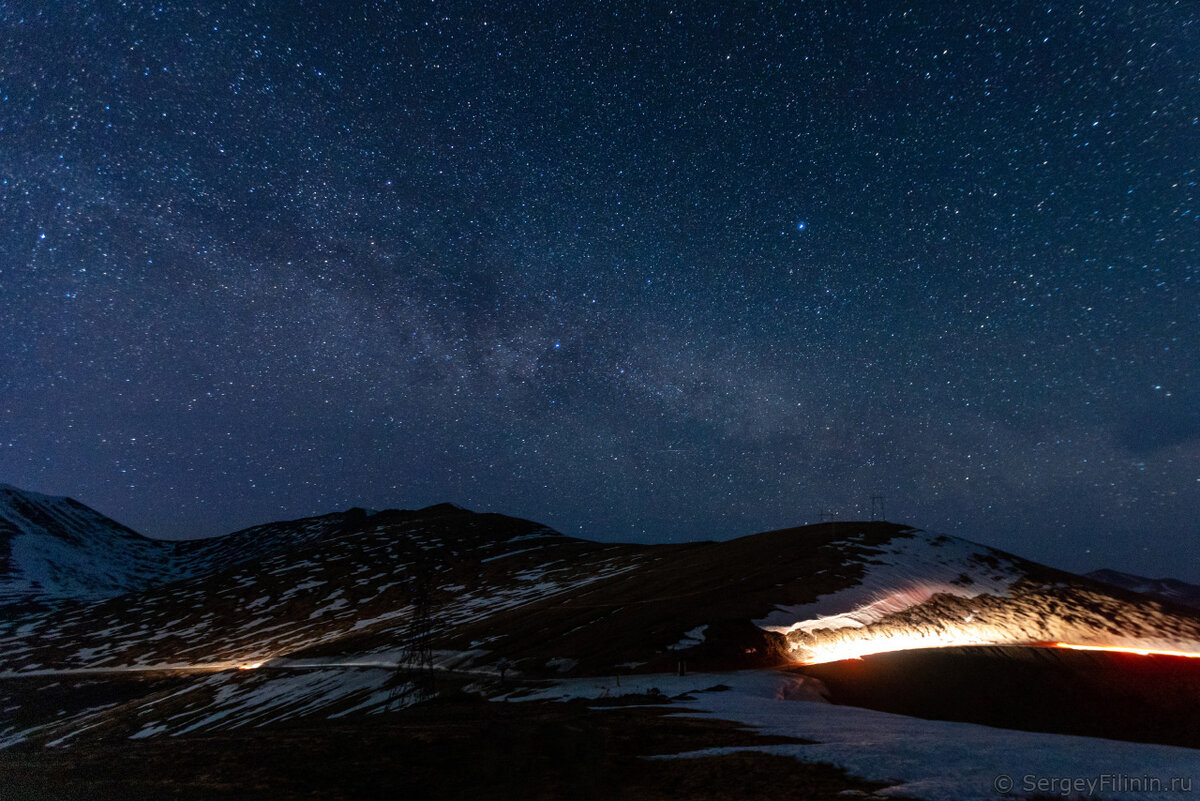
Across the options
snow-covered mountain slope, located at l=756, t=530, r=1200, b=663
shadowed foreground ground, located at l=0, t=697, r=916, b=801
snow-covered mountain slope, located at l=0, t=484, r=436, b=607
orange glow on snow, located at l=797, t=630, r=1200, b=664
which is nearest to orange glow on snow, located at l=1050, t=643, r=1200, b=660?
orange glow on snow, located at l=797, t=630, r=1200, b=664

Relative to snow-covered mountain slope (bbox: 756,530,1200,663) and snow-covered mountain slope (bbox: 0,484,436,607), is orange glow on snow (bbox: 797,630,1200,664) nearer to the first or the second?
snow-covered mountain slope (bbox: 756,530,1200,663)

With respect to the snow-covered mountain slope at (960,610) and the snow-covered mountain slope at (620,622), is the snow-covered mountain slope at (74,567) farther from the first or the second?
the snow-covered mountain slope at (960,610)

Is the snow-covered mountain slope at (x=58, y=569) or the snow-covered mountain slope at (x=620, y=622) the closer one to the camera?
the snow-covered mountain slope at (x=620, y=622)

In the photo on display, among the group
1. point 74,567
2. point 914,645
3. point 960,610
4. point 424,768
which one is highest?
point 74,567

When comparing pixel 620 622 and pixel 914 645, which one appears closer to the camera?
pixel 914 645

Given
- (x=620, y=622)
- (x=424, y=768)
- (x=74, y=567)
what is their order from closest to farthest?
(x=424, y=768)
(x=620, y=622)
(x=74, y=567)

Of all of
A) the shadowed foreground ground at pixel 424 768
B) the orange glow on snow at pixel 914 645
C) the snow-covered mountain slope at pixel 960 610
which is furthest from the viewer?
the snow-covered mountain slope at pixel 960 610

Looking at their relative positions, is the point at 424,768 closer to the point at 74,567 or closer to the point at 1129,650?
the point at 1129,650

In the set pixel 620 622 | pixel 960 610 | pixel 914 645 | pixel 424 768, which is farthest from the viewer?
pixel 960 610

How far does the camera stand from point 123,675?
74312 millimetres

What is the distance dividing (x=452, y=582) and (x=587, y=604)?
165 ft

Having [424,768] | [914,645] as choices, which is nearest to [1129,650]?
[914,645]

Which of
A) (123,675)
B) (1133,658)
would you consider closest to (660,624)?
(1133,658)

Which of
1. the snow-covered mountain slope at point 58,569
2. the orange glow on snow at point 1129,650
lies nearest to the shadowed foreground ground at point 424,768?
the orange glow on snow at point 1129,650
